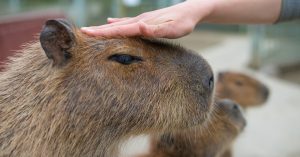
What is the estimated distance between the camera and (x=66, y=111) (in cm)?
198

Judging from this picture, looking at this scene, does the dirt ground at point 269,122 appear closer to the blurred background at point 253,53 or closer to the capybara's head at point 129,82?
the blurred background at point 253,53

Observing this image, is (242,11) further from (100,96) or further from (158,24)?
(100,96)

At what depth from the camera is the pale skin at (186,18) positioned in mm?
2023

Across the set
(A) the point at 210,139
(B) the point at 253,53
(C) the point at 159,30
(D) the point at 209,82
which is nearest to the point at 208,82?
(D) the point at 209,82

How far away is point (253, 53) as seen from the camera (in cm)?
875

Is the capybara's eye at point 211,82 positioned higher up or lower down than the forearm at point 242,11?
lower down

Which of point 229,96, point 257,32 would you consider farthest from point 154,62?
point 257,32

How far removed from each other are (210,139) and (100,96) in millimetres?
1091

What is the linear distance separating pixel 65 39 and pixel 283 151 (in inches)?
146

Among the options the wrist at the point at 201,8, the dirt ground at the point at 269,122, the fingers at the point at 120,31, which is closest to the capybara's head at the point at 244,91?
the dirt ground at the point at 269,122

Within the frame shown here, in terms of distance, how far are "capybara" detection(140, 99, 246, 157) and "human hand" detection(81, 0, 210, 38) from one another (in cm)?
67

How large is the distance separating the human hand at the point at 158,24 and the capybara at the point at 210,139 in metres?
0.67

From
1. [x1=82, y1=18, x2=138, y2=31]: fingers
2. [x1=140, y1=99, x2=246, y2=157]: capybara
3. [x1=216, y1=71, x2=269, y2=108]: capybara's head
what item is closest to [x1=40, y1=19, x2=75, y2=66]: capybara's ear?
[x1=82, y1=18, x2=138, y2=31]: fingers

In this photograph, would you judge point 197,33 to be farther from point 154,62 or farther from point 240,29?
point 154,62
